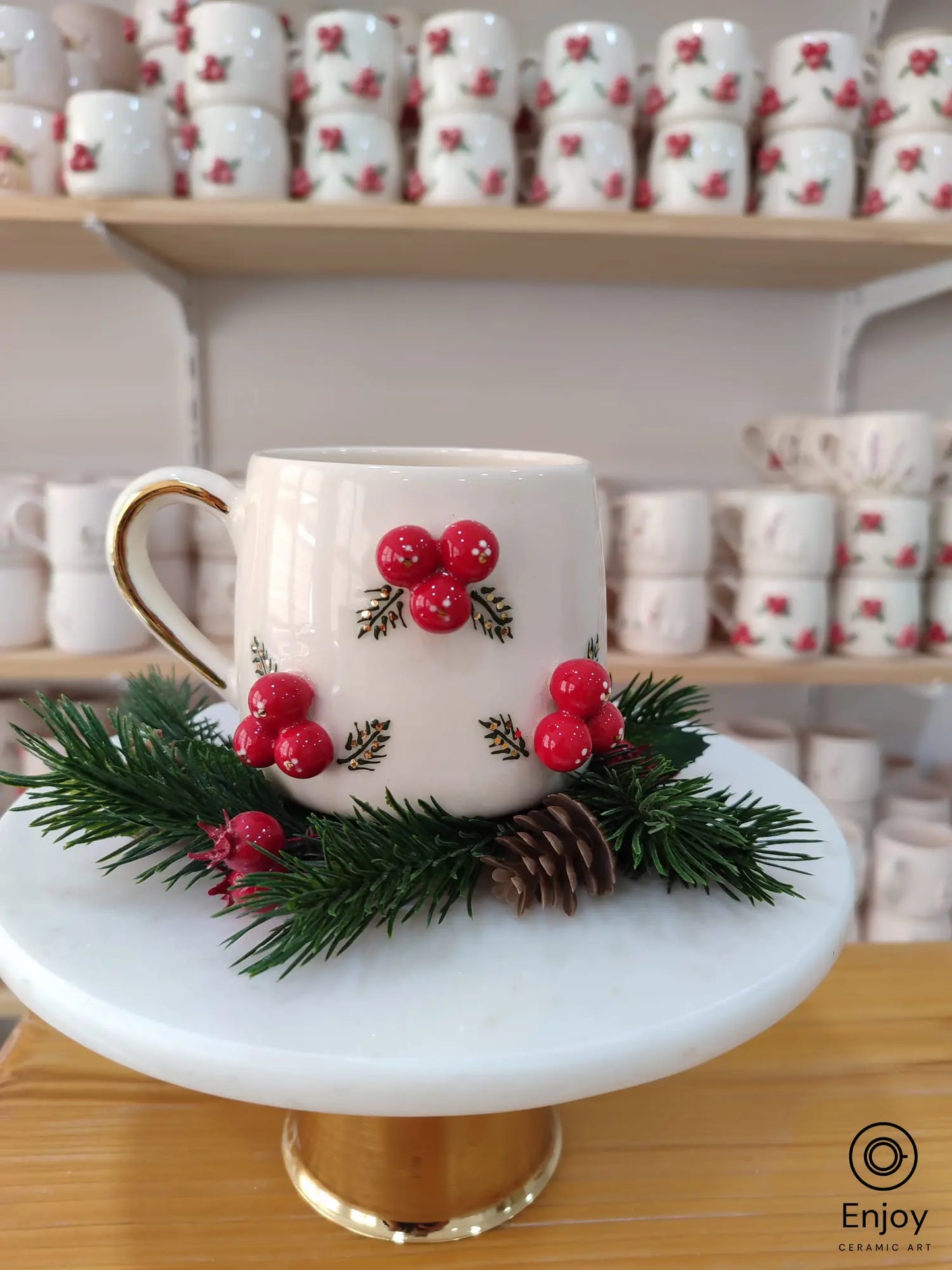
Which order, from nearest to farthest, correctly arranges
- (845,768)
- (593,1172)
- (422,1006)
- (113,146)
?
(422,1006) → (593,1172) → (113,146) → (845,768)

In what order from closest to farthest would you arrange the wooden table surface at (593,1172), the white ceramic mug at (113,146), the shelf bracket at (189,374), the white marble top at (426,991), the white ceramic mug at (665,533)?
the white marble top at (426,991) → the wooden table surface at (593,1172) → the white ceramic mug at (113,146) → the white ceramic mug at (665,533) → the shelf bracket at (189,374)

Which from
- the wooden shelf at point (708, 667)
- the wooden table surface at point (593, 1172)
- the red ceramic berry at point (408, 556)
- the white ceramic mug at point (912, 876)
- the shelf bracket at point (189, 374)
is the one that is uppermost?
the shelf bracket at point (189, 374)

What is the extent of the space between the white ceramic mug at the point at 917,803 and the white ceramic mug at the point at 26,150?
1.01m

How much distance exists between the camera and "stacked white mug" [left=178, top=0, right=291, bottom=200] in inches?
30.0

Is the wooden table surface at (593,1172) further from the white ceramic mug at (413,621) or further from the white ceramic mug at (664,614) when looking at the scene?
the white ceramic mug at (664,614)

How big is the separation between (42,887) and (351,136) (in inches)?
27.3

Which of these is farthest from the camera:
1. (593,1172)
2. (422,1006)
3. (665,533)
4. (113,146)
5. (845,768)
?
(845,768)

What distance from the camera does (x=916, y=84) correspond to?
828 mm

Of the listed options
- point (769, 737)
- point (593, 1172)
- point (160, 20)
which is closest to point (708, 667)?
point (769, 737)

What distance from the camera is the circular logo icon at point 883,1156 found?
37cm

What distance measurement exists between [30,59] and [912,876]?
107 centimetres

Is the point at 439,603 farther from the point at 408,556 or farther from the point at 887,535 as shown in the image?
the point at 887,535

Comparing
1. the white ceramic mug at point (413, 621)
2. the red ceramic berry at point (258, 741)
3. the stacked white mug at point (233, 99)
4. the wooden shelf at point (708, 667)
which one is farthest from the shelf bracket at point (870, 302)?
the red ceramic berry at point (258, 741)

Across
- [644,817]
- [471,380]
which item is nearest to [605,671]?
[644,817]
